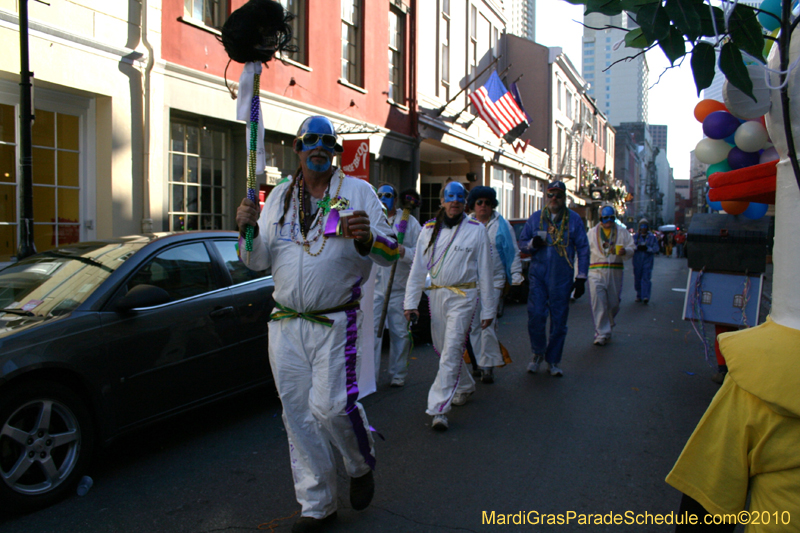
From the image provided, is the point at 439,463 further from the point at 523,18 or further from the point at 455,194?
the point at 523,18

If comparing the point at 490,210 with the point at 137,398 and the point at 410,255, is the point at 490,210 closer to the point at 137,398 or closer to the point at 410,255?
the point at 410,255

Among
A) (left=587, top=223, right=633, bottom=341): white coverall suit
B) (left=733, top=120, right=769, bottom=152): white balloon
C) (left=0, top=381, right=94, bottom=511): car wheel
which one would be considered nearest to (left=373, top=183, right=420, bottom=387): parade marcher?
(left=0, top=381, right=94, bottom=511): car wheel

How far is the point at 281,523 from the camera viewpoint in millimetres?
3270

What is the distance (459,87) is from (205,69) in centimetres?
1193

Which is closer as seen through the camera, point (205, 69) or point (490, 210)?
point (490, 210)

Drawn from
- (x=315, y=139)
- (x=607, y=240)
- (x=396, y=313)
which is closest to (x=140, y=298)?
(x=315, y=139)

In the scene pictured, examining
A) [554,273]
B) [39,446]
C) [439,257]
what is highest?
[439,257]

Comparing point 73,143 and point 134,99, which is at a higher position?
point 134,99

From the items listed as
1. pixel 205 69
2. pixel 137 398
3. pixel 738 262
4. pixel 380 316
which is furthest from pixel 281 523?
pixel 205 69

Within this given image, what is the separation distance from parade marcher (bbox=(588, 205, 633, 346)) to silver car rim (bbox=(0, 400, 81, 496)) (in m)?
6.90

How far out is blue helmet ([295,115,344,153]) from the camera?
10.8ft

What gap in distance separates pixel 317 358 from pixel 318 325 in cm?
17

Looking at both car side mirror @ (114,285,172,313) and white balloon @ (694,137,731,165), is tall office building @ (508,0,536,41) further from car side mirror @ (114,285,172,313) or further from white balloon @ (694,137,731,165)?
car side mirror @ (114,285,172,313)

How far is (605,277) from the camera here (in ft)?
29.6
